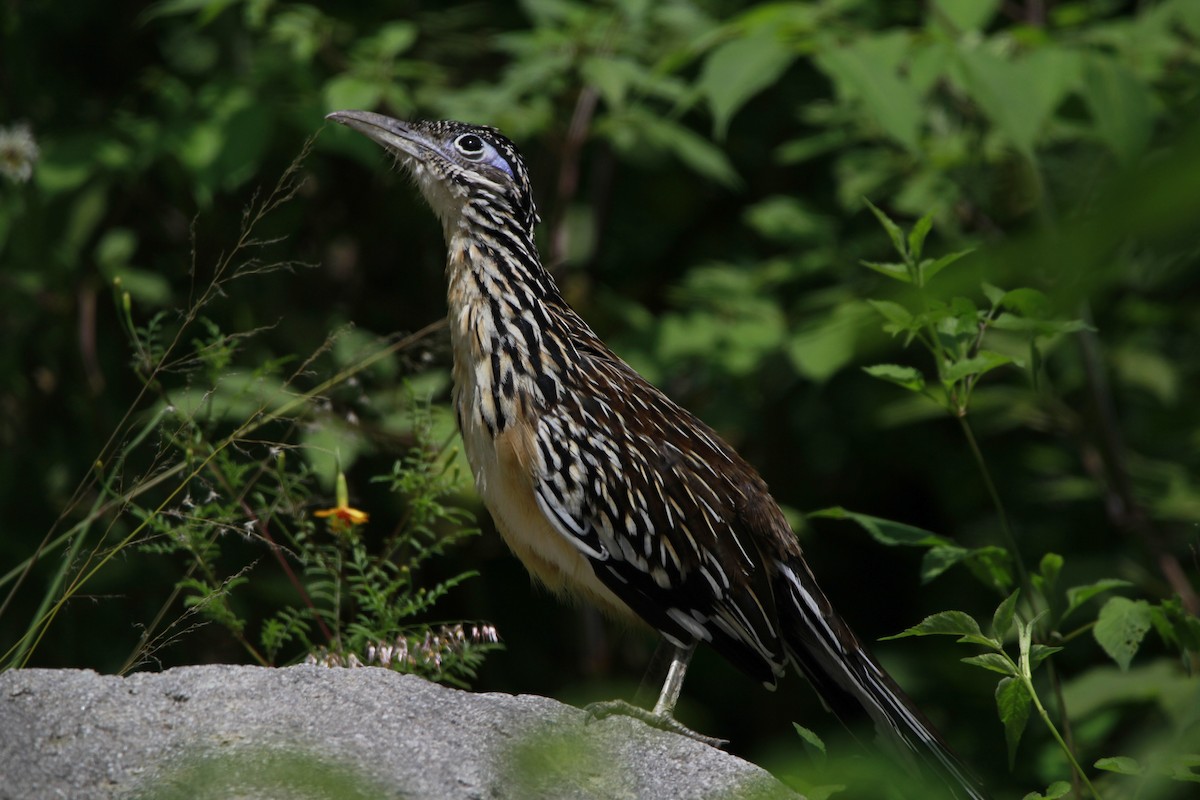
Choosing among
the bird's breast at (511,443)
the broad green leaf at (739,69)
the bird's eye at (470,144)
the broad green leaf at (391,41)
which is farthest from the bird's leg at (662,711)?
the broad green leaf at (391,41)

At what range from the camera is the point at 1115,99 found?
427 centimetres

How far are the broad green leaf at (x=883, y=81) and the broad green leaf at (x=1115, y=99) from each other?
546mm

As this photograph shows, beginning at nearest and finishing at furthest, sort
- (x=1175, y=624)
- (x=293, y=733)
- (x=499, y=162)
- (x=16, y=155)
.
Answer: (x=293, y=733) < (x=1175, y=624) < (x=499, y=162) < (x=16, y=155)

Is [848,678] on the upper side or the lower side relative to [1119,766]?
lower

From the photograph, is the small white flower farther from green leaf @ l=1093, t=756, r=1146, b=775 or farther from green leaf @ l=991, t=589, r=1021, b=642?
green leaf @ l=1093, t=756, r=1146, b=775

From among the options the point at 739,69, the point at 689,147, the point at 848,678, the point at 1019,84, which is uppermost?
the point at 1019,84

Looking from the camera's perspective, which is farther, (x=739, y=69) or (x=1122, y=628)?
(x=739, y=69)

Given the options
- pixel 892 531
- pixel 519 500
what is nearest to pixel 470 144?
pixel 519 500

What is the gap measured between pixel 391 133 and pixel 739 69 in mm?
1178

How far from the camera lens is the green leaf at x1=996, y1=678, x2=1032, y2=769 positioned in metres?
2.92

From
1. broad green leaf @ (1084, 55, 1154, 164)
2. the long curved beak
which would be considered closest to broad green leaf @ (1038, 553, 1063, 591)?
broad green leaf @ (1084, 55, 1154, 164)

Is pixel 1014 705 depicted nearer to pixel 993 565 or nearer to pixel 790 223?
pixel 993 565

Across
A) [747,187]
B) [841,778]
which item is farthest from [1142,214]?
[747,187]

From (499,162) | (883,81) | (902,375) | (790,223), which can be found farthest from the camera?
(790,223)
